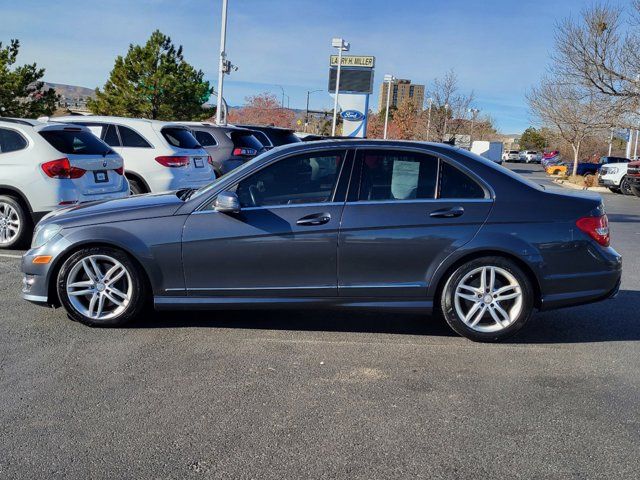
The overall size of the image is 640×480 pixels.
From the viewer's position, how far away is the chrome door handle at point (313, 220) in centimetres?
480

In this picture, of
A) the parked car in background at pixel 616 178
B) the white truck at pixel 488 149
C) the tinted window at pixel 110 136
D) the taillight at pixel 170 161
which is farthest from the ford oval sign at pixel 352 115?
the taillight at pixel 170 161

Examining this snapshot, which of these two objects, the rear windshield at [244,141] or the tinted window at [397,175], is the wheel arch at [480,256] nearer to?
the tinted window at [397,175]

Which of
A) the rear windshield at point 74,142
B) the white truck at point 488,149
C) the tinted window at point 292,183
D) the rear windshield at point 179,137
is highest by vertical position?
the white truck at point 488,149

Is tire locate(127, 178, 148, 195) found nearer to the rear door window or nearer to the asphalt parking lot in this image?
the rear door window

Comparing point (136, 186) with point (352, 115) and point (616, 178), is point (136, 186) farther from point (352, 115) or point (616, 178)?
point (352, 115)

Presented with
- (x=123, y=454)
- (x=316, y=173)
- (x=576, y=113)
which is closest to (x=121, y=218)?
(x=316, y=173)

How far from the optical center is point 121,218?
493 cm

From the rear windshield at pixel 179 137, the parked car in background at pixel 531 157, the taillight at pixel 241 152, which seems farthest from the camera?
the parked car in background at pixel 531 157

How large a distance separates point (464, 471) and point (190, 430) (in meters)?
1.46

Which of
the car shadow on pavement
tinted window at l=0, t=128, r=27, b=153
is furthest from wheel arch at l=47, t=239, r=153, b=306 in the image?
tinted window at l=0, t=128, r=27, b=153

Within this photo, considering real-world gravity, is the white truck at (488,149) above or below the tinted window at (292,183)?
above

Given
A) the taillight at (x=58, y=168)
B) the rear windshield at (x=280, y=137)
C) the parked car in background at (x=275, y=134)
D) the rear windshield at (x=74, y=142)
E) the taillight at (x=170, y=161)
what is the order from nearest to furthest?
the taillight at (x=58, y=168) < the rear windshield at (x=74, y=142) < the taillight at (x=170, y=161) < the parked car in background at (x=275, y=134) < the rear windshield at (x=280, y=137)

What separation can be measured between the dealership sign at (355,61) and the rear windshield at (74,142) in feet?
101

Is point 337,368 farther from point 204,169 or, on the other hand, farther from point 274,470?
point 204,169
